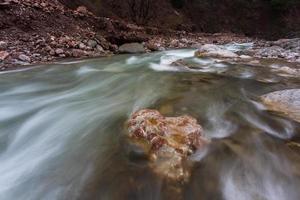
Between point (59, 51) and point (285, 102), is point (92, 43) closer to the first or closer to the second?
point (59, 51)

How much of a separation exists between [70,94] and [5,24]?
17.3 feet

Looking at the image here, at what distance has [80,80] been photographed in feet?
25.5

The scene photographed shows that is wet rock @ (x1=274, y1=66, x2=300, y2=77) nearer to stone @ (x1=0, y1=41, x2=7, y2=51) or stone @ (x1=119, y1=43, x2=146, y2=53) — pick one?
stone @ (x1=119, y1=43, x2=146, y2=53)

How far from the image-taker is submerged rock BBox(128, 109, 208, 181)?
3285 millimetres

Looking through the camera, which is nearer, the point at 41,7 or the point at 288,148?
the point at 288,148

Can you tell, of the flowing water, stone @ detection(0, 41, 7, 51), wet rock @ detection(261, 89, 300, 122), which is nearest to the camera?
the flowing water

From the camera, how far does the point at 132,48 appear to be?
40.9 ft

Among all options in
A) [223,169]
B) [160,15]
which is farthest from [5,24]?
[160,15]

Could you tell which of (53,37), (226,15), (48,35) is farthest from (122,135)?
(226,15)

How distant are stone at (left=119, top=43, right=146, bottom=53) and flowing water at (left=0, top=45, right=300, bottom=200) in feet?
14.7

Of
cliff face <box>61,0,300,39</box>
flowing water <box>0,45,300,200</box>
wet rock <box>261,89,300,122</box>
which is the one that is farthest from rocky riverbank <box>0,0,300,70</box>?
cliff face <box>61,0,300,39</box>

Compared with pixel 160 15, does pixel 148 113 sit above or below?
above

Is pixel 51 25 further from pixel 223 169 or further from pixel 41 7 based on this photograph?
pixel 223 169

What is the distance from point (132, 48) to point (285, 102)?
813 cm
